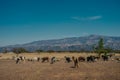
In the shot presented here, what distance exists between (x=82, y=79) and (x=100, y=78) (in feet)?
5.89

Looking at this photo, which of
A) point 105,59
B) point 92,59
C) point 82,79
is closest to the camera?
point 82,79

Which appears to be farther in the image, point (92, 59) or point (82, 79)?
point (92, 59)

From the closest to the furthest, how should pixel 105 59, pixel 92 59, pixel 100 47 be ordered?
pixel 92 59
pixel 105 59
pixel 100 47

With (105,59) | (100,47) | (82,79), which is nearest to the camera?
(82,79)

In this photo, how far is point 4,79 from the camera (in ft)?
74.6

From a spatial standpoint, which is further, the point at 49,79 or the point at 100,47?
the point at 100,47

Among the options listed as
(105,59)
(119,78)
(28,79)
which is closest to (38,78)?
(28,79)

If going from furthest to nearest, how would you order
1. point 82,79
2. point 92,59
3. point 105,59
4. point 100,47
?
point 100,47, point 105,59, point 92,59, point 82,79

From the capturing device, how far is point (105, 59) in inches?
2160

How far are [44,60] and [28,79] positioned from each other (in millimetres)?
28275

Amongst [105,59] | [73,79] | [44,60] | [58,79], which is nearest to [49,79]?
[58,79]

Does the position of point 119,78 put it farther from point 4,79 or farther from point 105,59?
point 105,59

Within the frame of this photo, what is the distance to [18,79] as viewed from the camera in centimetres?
2247

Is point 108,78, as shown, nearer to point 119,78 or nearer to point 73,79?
point 119,78
